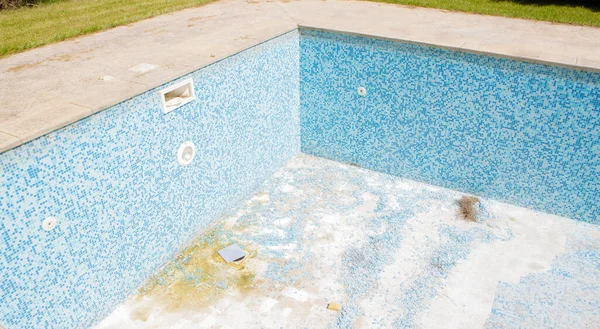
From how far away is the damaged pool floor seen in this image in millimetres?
5875

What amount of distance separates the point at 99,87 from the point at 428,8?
Result: 7.45 metres

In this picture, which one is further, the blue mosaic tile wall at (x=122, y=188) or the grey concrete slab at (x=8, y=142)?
the blue mosaic tile wall at (x=122, y=188)

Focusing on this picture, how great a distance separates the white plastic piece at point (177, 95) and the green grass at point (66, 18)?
3304mm

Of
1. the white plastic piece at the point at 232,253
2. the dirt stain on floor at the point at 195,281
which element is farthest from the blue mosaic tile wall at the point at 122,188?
the white plastic piece at the point at 232,253

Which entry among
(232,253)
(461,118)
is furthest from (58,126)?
(461,118)

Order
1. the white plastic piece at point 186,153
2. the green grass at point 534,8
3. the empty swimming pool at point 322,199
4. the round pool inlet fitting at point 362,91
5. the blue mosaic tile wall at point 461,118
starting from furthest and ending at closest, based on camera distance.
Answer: the green grass at point 534,8 < the round pool inlet fitting at point 362,91 < the blue mosaic tile wall at point 461,118 < the white plastic piece at point 186,153 < the empty swimming pool at point 322,199

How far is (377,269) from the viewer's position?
6637 millimetres

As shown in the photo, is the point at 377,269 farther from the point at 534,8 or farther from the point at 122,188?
the point at 534,8

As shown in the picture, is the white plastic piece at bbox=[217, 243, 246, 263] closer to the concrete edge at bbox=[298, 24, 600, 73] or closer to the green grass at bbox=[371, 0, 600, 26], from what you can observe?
the concrete edge at bbox=[298, 24, 600, 73]

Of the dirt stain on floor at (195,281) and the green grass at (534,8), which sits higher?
the green grass at (534,8)

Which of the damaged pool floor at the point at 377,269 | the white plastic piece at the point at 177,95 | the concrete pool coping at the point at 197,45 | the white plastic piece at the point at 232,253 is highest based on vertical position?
the concrete pool coping at the point at 197,45

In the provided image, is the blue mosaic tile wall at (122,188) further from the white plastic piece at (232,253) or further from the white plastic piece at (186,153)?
the white plastic piece at (232,253)

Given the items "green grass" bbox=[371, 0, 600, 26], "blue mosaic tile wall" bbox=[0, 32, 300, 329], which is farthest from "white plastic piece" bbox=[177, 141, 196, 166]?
"green grass" bbox=[371, 0, 600, 26]

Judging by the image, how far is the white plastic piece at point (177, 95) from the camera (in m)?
6.06
